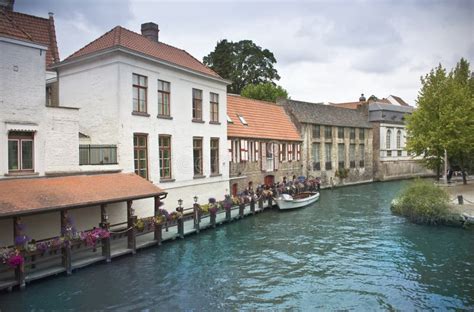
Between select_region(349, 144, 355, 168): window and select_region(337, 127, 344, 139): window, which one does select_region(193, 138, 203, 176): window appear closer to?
select_region(337, 127, 344, 139): window

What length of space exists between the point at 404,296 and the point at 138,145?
12.1m

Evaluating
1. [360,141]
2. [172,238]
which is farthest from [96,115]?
[360,141]

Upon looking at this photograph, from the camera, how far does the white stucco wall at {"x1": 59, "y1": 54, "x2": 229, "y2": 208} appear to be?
17.4 metres

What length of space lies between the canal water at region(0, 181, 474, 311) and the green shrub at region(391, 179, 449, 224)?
732mm

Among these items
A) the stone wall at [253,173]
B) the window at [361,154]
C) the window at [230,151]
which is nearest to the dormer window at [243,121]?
the stone wall at [253,173]

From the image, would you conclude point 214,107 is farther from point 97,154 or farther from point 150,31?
point 97,154

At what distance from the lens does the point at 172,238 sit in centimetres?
1678

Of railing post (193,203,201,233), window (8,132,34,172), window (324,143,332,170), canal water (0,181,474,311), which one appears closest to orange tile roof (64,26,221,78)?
window (8,132,34,172)

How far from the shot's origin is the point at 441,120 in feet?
95.2

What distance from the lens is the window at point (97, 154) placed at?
639 inches

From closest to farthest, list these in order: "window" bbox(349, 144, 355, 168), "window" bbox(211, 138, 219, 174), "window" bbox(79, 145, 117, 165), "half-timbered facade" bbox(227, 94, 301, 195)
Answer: "window" bbox(79, 145, 117, 165) < "window" bbox(211, 138, 219, 174) < "half-timbered facade" bbox(227, 94, 301, 195) < "window" bbox(349, 144, 355, 168)

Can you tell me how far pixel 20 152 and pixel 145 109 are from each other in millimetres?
6132

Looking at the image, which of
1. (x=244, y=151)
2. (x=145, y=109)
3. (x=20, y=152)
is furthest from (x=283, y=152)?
(x=20, y=152)

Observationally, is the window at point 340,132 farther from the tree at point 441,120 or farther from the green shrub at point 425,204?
the green shrub at point 425,204
